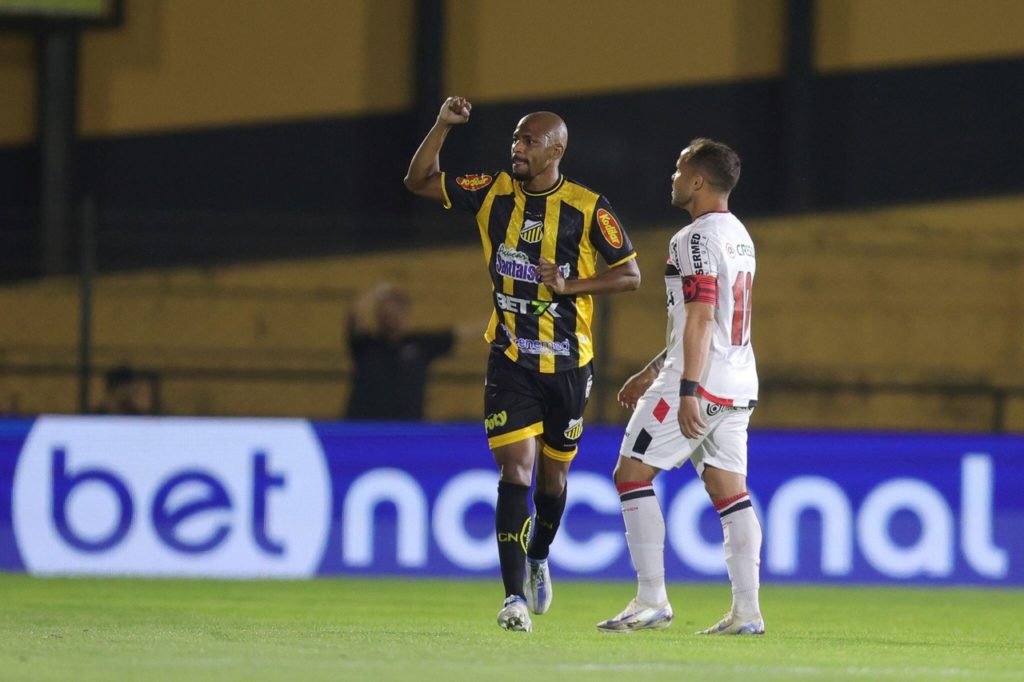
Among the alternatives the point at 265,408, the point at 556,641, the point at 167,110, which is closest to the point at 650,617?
the point at 556,641

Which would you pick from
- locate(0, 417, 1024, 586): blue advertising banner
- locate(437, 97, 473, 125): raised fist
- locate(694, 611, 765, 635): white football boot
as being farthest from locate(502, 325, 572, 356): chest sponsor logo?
locate(0, 417, 1024, 586): blue advertising banner

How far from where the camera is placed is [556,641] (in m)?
6.43

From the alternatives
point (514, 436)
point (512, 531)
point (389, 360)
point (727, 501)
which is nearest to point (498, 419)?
point (514, 436)

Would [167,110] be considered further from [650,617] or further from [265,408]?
[650,617]

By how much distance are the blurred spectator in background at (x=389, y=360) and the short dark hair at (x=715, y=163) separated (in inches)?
205

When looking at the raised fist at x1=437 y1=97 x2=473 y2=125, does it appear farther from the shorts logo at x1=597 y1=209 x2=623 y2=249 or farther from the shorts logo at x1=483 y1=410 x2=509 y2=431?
the shorts logo at x1=483 y1=410 x2=509 y2=431

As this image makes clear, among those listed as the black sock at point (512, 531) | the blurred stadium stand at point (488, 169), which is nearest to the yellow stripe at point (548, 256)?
the black sock at point (512, 531)

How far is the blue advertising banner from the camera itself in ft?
33.8

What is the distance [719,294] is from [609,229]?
55cm

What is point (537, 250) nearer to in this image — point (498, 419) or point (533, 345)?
point (533, 345)

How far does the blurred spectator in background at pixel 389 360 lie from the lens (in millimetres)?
11688

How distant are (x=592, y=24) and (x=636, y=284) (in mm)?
11549

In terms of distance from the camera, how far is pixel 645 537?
267 inches

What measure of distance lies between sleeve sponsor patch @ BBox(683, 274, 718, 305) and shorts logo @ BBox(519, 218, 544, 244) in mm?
669
